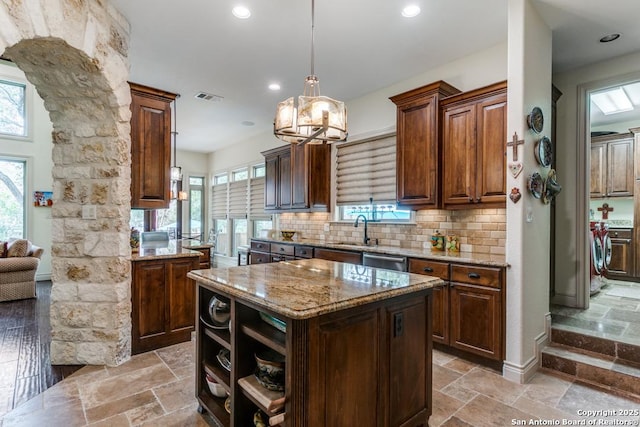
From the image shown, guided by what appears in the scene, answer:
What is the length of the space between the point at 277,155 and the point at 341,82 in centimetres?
188

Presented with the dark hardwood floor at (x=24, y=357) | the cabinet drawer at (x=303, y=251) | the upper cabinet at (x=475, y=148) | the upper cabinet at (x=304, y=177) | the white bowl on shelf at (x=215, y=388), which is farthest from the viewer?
the upper cabinet at (x=304, y=177)

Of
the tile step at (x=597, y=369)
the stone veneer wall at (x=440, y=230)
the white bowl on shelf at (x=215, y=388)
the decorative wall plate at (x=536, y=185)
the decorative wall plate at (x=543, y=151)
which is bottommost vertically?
the tile step at (x=597, y=369)

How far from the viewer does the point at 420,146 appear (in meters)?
3.64

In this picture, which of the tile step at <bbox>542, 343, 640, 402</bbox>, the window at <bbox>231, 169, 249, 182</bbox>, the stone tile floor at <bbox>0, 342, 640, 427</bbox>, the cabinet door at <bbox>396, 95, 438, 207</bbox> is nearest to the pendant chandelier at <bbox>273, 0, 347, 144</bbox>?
the cabinet door at <bbox>396, 95, 438, 207</bbox>

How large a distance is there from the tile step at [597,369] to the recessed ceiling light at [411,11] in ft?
10.5

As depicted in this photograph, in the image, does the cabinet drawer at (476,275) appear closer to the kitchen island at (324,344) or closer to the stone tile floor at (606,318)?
the stone tile floor at (606,318)

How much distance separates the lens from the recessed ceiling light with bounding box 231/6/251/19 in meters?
2.87

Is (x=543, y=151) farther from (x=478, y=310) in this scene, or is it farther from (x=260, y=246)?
(x=260, y=246)

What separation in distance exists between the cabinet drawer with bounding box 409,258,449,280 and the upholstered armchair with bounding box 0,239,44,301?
5614 mm

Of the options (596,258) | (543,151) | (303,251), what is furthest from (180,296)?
(596,258)

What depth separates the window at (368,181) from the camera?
174 inches

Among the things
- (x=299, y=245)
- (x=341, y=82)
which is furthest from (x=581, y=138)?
(x=299, y=245)

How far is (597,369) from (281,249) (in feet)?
12.6

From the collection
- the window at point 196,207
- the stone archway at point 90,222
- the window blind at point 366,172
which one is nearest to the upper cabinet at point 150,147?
the stone archway at point 90,222
